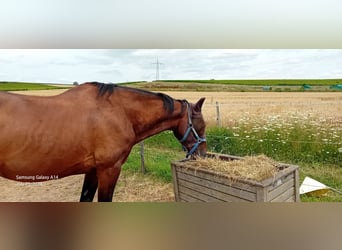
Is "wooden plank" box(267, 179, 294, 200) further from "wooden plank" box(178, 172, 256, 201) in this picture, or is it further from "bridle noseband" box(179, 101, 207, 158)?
"bridle noseband" box(179, 101, 207, 158)

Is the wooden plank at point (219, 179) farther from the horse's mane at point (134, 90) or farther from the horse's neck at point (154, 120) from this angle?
the horse's mane at point (134, 90)

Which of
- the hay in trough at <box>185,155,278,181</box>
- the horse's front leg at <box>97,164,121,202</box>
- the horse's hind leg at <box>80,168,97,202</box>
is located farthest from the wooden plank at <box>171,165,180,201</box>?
the horse's hind leg at <box>80,168,97,202</box>


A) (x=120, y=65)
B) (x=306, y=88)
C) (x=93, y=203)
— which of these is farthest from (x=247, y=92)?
(x=93, y=203)

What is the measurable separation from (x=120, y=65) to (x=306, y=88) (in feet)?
4.85

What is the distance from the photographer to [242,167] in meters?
1.96

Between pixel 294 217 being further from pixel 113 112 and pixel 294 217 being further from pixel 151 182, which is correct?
pixel 113 112

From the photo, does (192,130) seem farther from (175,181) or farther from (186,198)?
(186,198)

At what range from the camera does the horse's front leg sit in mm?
1825

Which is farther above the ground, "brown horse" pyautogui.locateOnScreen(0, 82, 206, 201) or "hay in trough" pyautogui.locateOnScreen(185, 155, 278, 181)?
"brown horse" pyautogui.locateOnScreen(0, 82, 206, 201)

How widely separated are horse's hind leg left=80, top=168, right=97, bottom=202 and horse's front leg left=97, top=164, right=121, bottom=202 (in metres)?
0.08

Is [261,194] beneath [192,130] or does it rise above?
beneath

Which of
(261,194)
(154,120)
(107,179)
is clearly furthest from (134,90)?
(261,194)

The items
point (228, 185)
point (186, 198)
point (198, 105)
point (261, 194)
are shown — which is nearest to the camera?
point (261, 194)

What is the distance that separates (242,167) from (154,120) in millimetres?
Result: 721
